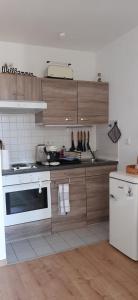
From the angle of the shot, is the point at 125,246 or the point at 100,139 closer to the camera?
the point at 125,246

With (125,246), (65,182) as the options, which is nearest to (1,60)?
(65,182)

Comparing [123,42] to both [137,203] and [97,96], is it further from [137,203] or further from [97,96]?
[137,203]

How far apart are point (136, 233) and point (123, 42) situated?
7.81 ft

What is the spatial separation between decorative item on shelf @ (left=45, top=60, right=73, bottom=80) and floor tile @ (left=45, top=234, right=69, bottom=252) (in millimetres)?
2086

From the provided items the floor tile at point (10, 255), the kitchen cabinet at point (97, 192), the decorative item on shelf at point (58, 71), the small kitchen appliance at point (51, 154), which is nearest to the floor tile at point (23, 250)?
the floor tile at point (10, 255)

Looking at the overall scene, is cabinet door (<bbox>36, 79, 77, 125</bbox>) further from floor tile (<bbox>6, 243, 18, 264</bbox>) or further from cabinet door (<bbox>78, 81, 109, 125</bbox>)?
floor tile (<bbox>6, 243, 18, 264</bbox>)

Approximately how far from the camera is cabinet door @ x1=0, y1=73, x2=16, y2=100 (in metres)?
3.07

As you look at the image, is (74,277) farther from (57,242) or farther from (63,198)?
(63,198)

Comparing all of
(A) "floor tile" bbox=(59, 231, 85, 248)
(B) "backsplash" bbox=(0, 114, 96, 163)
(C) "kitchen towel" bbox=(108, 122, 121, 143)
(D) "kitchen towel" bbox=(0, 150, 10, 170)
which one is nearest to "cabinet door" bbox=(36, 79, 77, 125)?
(B) "backsplash" bbox=(0, 114, 96, 163)

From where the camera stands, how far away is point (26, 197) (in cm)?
304

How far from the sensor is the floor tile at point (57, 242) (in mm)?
2824

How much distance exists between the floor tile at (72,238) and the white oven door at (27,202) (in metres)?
0.31

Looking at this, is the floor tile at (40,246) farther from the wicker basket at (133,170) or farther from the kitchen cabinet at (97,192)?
the wicker basket at (133,170)

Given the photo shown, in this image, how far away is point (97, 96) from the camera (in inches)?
144
